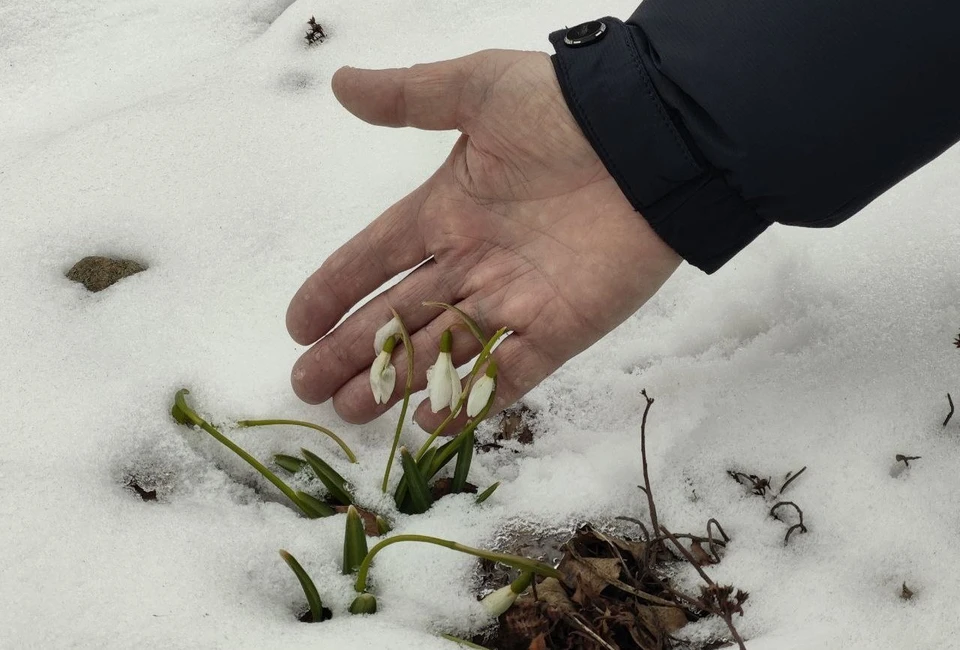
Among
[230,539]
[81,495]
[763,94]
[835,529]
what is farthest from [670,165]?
[81,495]

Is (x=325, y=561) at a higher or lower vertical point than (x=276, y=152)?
lower

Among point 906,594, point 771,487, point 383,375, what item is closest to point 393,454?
point 383,375

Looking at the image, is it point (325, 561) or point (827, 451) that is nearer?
point (325, 561)

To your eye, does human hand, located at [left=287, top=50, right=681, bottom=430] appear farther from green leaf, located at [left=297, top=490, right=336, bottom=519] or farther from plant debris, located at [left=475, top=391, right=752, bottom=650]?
plant debris, located at [left=475, top=391, right=752, bottom=650]

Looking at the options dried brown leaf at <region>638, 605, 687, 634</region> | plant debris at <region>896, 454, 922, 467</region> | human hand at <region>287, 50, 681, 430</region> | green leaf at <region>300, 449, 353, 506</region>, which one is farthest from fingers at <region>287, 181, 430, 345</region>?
plant debris at <region>896, 454, 922, 467</region>

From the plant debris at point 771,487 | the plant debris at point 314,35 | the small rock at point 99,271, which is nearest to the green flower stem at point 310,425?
the small rock at point 99,271

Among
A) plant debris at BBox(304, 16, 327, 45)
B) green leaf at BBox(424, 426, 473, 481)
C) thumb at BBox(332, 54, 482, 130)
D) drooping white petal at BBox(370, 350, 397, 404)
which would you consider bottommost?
green leaf at BBox(424, 426, 473, 481)

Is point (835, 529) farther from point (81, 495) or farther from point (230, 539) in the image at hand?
point (81, 495)
